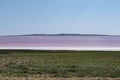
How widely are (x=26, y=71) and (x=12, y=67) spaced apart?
128 inches

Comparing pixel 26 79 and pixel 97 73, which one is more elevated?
pixel 26 79

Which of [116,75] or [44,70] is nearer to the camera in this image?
[116,75]

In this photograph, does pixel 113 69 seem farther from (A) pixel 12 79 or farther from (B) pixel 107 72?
(A) pixel 12 79

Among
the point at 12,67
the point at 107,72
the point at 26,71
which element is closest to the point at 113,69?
the point at 107,72

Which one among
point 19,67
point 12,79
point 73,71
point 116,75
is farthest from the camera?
point 19,67

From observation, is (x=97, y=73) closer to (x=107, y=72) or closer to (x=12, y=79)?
(x=107, y=72)

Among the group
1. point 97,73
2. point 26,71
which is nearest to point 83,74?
point 97,73

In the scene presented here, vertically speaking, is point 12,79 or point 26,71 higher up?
point 12,79

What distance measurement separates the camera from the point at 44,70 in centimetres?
2678

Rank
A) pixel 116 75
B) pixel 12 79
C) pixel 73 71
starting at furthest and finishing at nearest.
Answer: pixel 73 71
pixel 116 75
pixel 12 79

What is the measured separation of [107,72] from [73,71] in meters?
2.91

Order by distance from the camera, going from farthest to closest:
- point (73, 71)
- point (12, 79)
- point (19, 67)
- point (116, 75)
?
point (19, 67), point (73, 71), point (116, 75), point (12, 79)

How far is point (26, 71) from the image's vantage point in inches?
1036

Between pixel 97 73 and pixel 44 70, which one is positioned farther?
pixel 44 70
